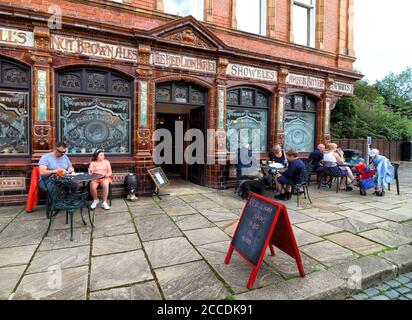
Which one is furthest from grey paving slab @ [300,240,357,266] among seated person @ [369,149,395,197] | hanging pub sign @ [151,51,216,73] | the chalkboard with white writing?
hanging pub sign @ [151,51,216,73]

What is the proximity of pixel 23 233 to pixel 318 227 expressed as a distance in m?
5.05

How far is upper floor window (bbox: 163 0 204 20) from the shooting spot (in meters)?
7.23

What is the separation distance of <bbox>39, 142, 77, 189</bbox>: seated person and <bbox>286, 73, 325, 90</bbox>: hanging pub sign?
24.3 ft

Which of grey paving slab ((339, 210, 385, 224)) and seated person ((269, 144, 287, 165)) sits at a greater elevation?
seated person ((269, 144, 287, 165))

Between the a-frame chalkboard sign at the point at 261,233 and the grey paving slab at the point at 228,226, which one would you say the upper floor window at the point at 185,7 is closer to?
the grey paving slab at the point at 228,226

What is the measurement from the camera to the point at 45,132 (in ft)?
19.0

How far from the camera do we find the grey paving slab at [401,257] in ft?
10.3

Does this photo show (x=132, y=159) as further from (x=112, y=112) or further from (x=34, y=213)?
(x=34, y=213)

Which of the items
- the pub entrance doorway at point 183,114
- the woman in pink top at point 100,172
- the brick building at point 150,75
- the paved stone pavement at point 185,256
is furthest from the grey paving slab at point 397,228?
the woman in pink top at point 100,172

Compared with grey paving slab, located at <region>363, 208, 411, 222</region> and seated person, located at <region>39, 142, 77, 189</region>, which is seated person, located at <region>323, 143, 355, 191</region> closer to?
grey paving slab, located at <region>363, 208, 411, 222</region>

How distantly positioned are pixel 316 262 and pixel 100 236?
3.20 metres

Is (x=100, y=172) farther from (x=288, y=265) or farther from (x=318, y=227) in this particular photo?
(x=318, y=227)

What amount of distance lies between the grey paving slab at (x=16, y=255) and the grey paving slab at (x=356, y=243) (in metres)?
4.37
